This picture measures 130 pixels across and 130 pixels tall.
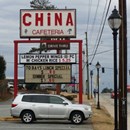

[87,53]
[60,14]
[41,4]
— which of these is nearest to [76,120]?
[60,14]

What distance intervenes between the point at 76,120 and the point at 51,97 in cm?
190

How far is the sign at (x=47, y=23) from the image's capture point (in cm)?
3158

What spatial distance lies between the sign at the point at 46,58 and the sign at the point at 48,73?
34 cm

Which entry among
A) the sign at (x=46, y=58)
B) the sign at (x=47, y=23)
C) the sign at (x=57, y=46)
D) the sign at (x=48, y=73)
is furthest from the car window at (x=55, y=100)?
the sign at (x=47, y=23)

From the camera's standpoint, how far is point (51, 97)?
27.5 meters

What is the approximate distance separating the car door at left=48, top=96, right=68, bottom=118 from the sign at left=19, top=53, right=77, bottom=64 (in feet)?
14.6

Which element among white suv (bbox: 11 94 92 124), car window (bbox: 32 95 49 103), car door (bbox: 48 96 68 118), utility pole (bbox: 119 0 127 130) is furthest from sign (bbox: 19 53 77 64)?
utility pole (bbox: 119 0 127 130)

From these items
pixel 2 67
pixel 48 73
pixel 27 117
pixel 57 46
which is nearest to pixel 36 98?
pixel 27 117

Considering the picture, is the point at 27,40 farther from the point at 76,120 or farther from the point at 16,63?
the point at 76,120

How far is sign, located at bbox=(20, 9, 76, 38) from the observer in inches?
1243

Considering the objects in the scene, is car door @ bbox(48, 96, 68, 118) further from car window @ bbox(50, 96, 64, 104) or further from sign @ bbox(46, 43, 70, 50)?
sign @ bbox(46, 43, 70, 50)

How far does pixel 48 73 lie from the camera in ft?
103

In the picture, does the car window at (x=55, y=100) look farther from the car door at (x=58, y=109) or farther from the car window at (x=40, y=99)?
the car window at (x=40, y=99)

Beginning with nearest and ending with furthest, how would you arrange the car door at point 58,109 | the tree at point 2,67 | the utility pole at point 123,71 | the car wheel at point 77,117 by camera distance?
the utility pole at point 123,71, the car door at point 58,109, the car wheel at point 77,117, the tree at point 2,67
